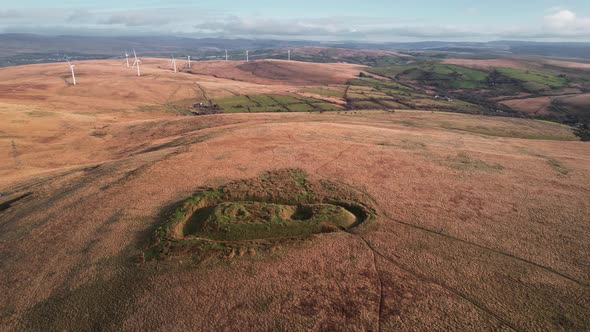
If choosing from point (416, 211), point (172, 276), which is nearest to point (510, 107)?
point (416, 211)

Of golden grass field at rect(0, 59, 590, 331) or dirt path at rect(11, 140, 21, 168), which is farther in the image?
dirt path at rect(11, 140, 21, 168)

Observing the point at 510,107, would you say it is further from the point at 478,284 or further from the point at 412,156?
the point at 478,284

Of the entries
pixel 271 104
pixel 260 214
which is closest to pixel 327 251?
pixel 260 214

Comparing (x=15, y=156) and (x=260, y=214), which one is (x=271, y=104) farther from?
(x=260, y=214)

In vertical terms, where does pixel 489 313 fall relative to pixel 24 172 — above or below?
above

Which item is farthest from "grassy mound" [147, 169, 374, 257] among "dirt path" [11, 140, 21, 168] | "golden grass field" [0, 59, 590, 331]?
"dirt path" [11, 140, 21, 168]

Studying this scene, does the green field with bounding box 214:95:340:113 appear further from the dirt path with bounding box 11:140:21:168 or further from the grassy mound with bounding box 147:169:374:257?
the grassy mound with bounding box 147:169:374:257
